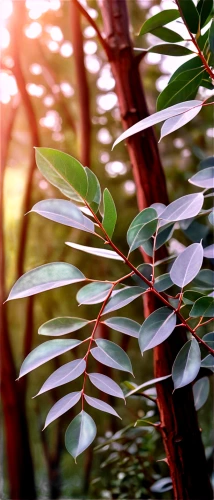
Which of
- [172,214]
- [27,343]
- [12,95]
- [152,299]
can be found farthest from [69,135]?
[172,214]

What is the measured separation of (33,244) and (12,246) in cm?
6

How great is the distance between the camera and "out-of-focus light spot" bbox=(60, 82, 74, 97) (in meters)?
1.34

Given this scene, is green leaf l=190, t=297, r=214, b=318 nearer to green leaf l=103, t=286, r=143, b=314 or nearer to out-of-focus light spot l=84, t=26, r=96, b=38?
green leaf l=103, t=286, r=143, b=314

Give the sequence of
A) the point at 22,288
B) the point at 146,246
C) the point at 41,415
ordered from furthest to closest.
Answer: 1. the point at 41,415
2. the point at 146,246
3. the point at 22,288

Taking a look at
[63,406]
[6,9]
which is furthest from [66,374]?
[6,9]

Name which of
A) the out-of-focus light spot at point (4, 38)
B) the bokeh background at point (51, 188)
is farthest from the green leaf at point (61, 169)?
the out-of-focus light spot at point (4, 38)

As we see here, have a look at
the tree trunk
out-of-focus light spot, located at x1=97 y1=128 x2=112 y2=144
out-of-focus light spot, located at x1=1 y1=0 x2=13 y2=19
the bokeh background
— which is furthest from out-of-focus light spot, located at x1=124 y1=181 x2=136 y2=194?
the tree trunk

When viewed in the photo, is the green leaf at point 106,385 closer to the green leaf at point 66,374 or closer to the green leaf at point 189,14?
the green leaf at point 66,374

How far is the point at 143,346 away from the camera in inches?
13.3

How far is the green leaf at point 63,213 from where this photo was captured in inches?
12.8

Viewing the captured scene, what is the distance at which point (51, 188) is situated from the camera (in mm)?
1279

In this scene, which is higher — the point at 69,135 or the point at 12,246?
the point at 69,135

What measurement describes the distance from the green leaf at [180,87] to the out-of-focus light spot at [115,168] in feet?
2.64

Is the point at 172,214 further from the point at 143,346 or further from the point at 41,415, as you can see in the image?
the point at 41,415
